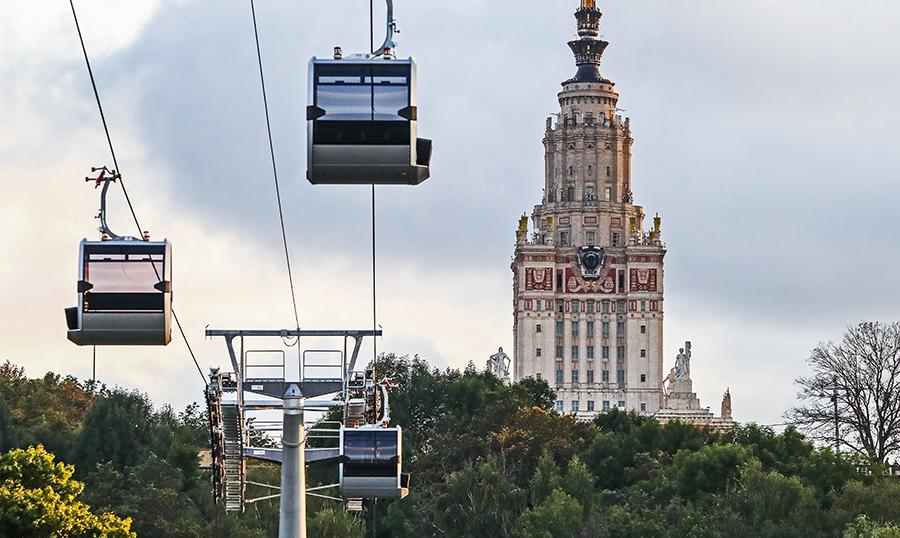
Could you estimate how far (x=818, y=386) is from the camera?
196375mm

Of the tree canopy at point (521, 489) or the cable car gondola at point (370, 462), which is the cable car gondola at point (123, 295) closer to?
the cable car gondola at point (370, 462)

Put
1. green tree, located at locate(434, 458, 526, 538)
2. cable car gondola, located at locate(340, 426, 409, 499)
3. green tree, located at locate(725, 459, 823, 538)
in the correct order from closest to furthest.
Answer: cable car gondola, located at locate(340, 426, 409, 499)
green tree, located at locate(725, 459, 823, 538)
green tree, located at locate(434, 458, 526, 538)

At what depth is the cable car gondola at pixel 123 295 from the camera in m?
77.1

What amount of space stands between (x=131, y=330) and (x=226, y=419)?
31.5 m

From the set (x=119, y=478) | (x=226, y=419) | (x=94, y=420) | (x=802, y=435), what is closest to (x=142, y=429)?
(x=94, y=420)

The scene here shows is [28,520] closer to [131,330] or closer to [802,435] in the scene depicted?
[131,330]

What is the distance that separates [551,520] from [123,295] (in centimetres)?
9923

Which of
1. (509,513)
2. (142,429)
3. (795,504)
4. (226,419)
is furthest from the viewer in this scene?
(142,429)

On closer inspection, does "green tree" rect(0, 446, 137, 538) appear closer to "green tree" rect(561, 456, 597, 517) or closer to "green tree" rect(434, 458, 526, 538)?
"green tree" rect(434, 458, 526, 538)

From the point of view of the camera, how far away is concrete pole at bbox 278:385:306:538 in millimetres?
104500

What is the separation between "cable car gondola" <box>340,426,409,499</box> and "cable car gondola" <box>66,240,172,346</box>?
26.4 m

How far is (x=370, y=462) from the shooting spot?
347 ft

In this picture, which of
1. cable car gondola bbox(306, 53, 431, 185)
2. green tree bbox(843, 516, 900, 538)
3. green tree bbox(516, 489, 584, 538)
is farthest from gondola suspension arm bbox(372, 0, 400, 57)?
green tree bbox(516, 489, 584, 538)

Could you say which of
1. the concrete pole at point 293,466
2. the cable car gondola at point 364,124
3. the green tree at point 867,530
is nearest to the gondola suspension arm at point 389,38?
the cable car gondola at point 364,124
